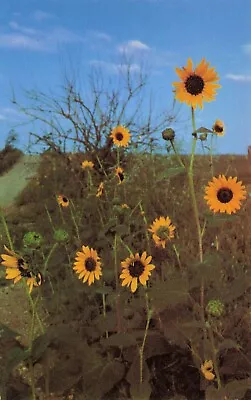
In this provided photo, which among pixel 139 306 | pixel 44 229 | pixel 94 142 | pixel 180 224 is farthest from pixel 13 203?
pixel 139 306

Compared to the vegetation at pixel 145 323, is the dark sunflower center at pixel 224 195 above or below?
above

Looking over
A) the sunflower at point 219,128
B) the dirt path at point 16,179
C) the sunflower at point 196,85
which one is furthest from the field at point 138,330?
the dirt path at point 16,179

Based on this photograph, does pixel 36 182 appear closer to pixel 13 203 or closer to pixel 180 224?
pixel 13 203

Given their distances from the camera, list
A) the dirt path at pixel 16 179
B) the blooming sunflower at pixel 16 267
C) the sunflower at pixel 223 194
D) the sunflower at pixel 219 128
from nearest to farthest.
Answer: the blooming sunflower at pixel 16 267, the sunflower at pixel 223 194, the sunflower at pixel 219 128, the dirt path at pixel 16 179

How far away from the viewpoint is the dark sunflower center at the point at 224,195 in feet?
7.62

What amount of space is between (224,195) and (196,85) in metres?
0.43

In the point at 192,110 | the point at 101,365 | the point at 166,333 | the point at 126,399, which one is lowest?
the point at 126,399

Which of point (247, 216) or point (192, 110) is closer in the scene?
point (192, 110)

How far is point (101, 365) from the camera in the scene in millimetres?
2576

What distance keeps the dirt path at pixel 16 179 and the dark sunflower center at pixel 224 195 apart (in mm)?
7341

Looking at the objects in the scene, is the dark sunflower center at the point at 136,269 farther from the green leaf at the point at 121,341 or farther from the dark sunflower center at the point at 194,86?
the dark sunflower center at the point at 194,86

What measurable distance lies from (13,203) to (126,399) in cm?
727

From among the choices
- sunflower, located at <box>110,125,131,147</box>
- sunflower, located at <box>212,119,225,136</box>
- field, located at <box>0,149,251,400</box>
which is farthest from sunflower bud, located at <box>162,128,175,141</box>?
sunflower, located at <box>110,125,131,147</box>

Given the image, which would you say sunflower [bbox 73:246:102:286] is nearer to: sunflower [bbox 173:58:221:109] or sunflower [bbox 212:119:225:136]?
sunflower [bbox 173:58:221:109]
